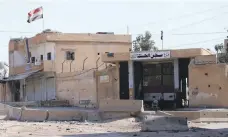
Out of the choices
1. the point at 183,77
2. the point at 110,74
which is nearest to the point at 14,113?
the point at 110,74

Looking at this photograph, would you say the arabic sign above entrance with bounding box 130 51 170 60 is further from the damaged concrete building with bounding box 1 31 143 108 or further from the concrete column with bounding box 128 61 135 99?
the damaged concrete building with bounding box 1 31 143 108

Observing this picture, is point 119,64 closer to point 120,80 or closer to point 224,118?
point 120,80

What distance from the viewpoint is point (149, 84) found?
33625 mm

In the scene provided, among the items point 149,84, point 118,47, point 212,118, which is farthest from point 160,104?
point 118,47

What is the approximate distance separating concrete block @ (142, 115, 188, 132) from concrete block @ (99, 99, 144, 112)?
5361mm

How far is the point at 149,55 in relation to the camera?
31297mm

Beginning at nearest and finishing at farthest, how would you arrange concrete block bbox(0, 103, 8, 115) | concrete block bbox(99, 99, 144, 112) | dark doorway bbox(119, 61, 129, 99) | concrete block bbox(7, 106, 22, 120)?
concrete block bbox(99, 99, 144, 112) < concrete block bbox(7, 106, 22, 120) < dark doorway bbox(119, 61, 129, 99) < concrete block bbox(0, 103, 8, 115)

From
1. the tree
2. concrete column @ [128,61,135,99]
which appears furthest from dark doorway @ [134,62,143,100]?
the tree

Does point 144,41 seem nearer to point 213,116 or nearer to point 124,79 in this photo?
point 124,79

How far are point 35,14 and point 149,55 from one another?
76.5 ft

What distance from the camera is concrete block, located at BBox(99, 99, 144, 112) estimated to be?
24.2 m

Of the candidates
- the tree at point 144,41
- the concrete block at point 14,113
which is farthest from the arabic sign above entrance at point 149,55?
the tree at point 144,41

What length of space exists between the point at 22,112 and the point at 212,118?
12.7 meters

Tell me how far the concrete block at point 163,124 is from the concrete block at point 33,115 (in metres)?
10.4
